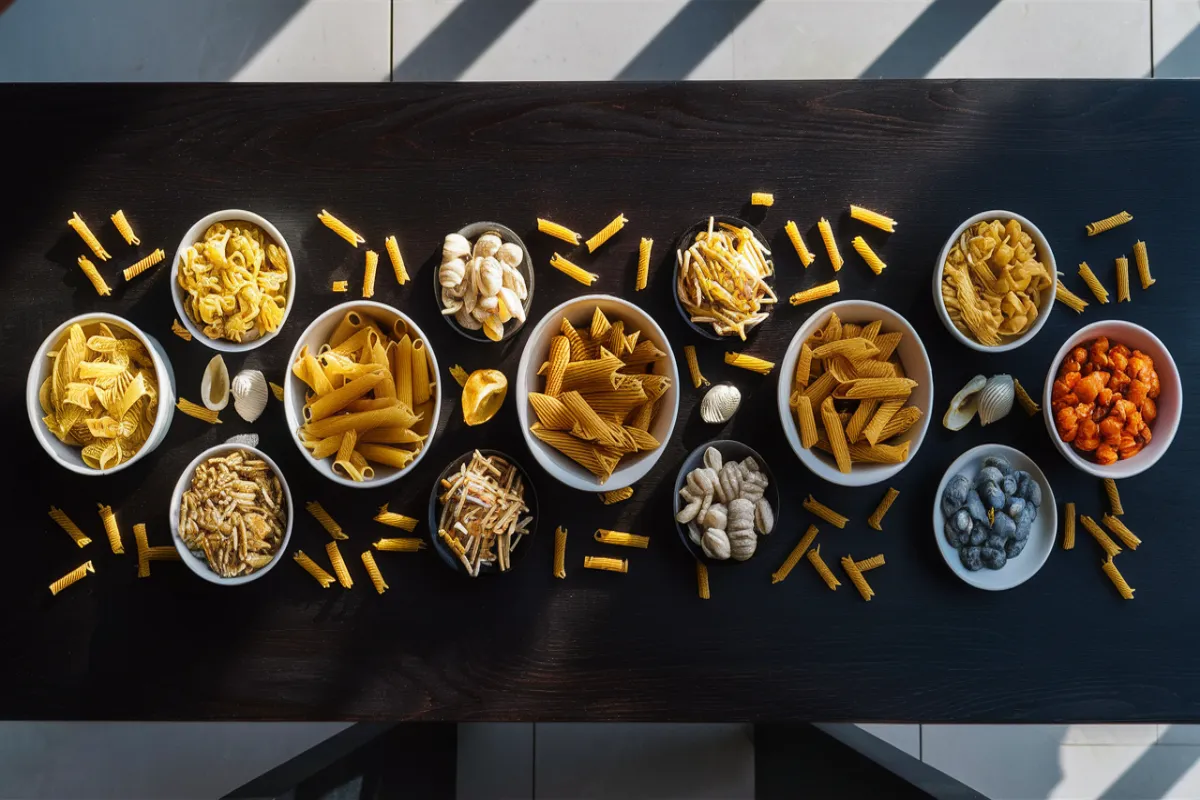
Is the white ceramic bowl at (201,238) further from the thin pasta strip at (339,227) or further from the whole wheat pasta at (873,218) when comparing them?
the whole wheat pasta at (873,218)

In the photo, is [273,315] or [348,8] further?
[348,8]

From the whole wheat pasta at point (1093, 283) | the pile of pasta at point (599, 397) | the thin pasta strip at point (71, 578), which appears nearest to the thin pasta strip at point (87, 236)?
the thin pasta strip at point (71, 578)

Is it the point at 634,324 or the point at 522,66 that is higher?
the point at 522,66

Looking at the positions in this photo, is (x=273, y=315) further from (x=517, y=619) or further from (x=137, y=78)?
(x=137, y=78)

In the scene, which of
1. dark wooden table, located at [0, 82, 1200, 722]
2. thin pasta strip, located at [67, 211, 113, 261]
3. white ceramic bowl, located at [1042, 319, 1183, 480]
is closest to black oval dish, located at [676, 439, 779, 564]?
dark wooden table, located at [0, 82, 1200, 722]

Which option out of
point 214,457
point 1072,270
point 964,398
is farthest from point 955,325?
point 214,457

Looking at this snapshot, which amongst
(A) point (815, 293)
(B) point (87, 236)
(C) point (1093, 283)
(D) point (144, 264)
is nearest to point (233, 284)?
(D) point (144, 264)
